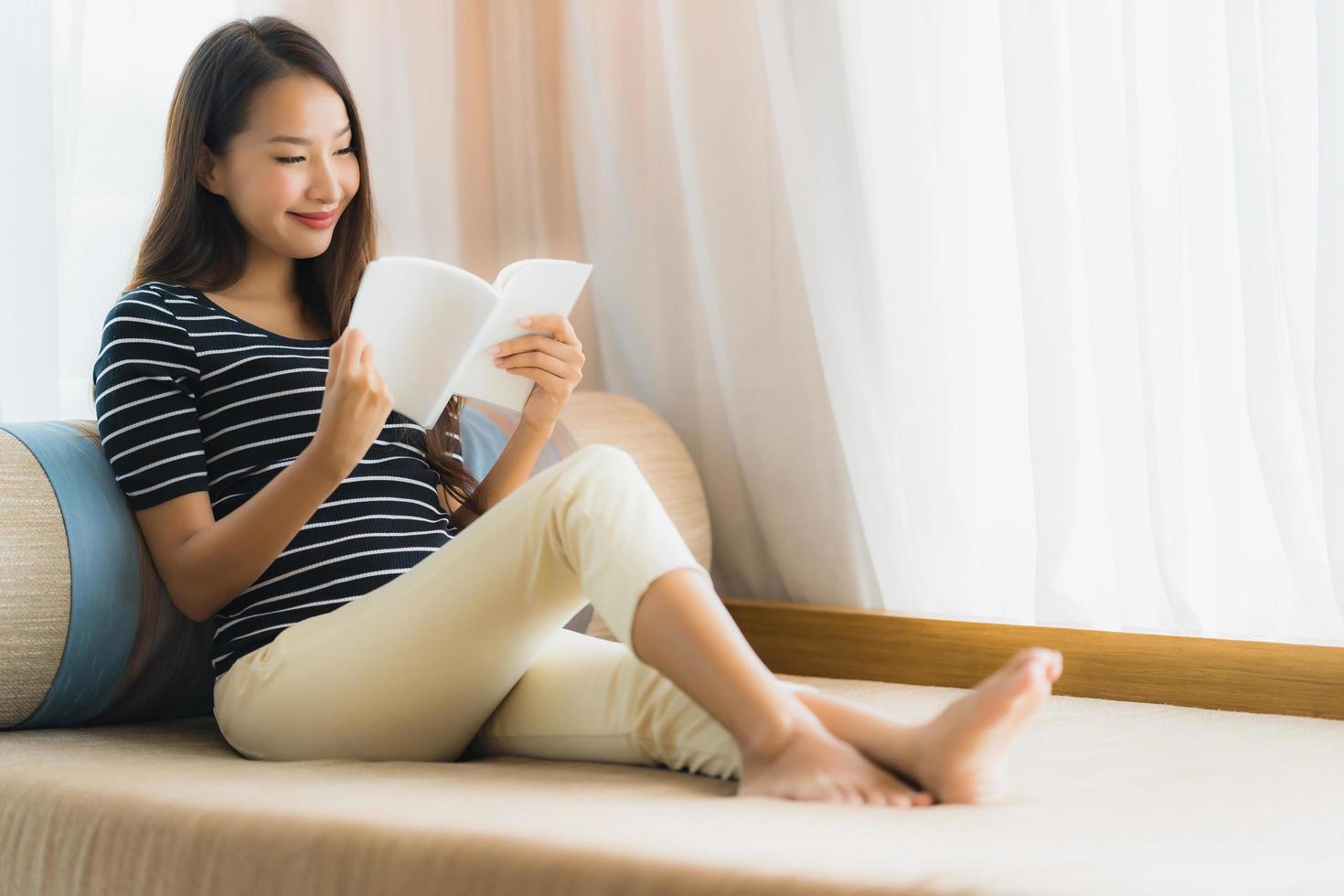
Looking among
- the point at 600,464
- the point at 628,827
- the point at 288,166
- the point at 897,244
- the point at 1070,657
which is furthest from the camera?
the point at 897,244

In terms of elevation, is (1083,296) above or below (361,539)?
above

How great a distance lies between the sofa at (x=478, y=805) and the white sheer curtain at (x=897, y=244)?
0.27 meters

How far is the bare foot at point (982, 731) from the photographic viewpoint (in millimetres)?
863

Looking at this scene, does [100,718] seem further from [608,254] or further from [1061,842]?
[608,254]

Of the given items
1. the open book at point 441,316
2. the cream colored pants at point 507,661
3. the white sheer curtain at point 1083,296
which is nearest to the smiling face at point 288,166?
the open book at point 441,316

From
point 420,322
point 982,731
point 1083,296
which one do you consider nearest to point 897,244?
point 1083,296

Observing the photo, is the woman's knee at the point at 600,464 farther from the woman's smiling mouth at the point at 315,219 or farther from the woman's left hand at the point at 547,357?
the woman's smiling mouth at the point at 315,219

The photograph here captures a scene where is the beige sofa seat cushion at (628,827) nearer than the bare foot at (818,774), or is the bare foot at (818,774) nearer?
the beige sofa seat cushion at (628,827)

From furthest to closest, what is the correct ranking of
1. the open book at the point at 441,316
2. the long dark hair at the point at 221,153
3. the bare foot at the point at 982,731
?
the long dark hair at the point at 221,153 < the open book at the point at 441,316 < the bare foot at the point at 982,731

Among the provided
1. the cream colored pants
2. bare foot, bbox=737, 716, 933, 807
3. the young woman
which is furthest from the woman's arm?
bare foot, bbox=737, 716, 933, 807

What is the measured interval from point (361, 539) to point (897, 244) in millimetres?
842

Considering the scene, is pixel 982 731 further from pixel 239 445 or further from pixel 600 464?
pixel 239 445

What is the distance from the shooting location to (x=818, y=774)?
90cm

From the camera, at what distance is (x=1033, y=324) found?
63.7 inches
